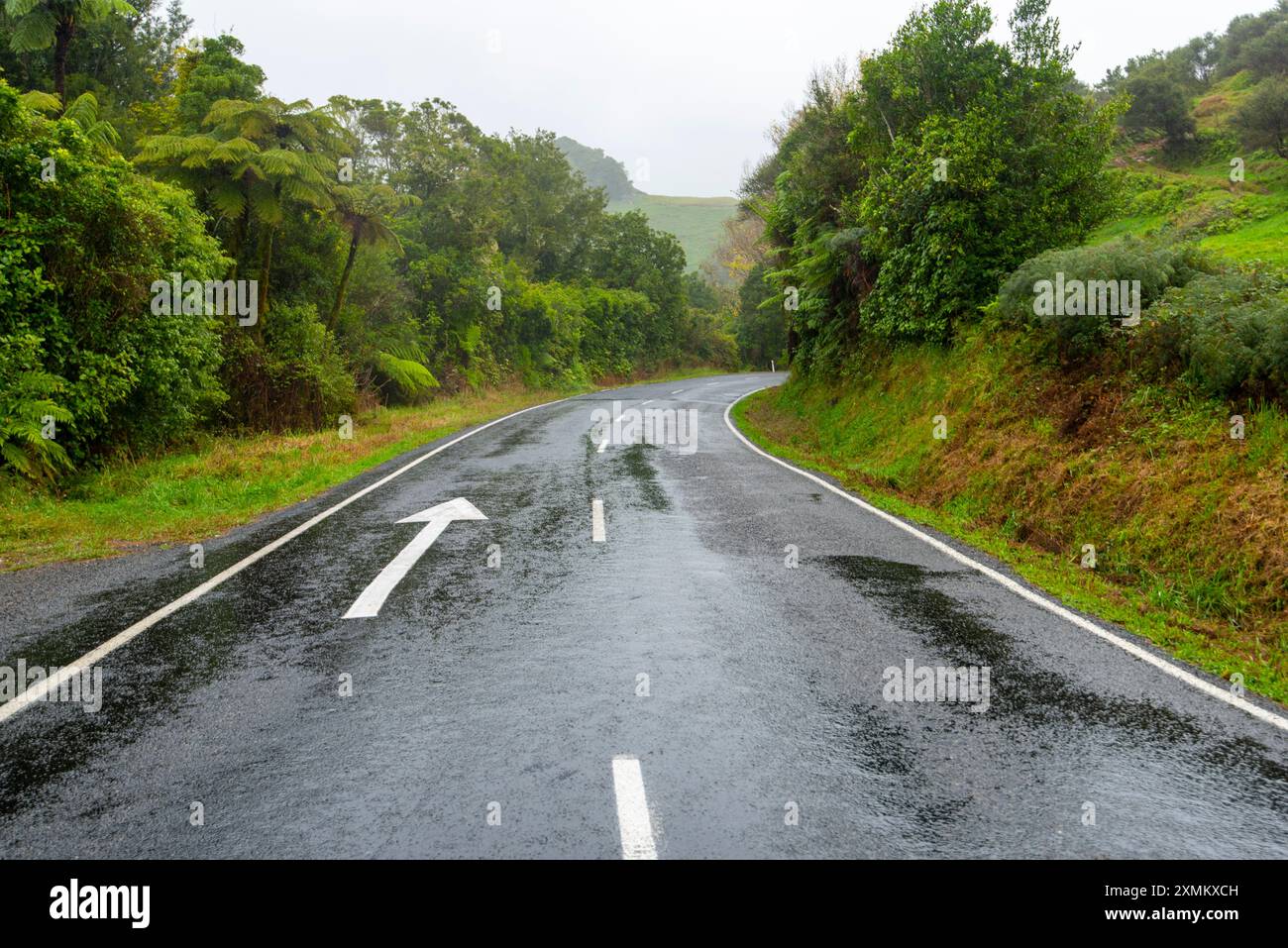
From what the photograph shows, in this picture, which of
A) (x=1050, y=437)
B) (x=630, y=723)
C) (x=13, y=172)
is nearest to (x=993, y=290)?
(x=1050, y=437)

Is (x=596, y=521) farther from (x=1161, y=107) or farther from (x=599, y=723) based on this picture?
(x=1161, y=107)

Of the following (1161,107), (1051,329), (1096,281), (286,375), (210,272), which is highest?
(1161,107)

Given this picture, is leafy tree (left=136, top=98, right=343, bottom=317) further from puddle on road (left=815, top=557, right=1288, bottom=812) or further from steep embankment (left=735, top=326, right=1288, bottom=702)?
puddle on road (left=815, top=557, right=1288, bottom=812)

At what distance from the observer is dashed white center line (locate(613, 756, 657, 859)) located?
314cm

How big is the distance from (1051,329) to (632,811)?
10.8 metres

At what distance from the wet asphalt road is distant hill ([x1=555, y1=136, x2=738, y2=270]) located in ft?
415

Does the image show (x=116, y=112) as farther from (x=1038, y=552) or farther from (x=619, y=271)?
(x=619, y=271)

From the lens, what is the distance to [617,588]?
22.4ft

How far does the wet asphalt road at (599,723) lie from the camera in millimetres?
3311

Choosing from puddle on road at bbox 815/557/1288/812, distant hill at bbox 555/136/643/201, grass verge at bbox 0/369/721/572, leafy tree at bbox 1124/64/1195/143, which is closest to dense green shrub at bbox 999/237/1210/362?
puddle on road at bbox 815/557/1288/812

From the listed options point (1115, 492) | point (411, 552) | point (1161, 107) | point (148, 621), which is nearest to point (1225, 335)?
point (1115, 492)

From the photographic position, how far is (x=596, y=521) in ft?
31.7

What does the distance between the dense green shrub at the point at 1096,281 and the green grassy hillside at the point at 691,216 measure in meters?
106

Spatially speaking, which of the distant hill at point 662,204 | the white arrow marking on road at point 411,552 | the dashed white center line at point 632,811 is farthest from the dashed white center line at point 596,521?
the distant hill at point 662,204
